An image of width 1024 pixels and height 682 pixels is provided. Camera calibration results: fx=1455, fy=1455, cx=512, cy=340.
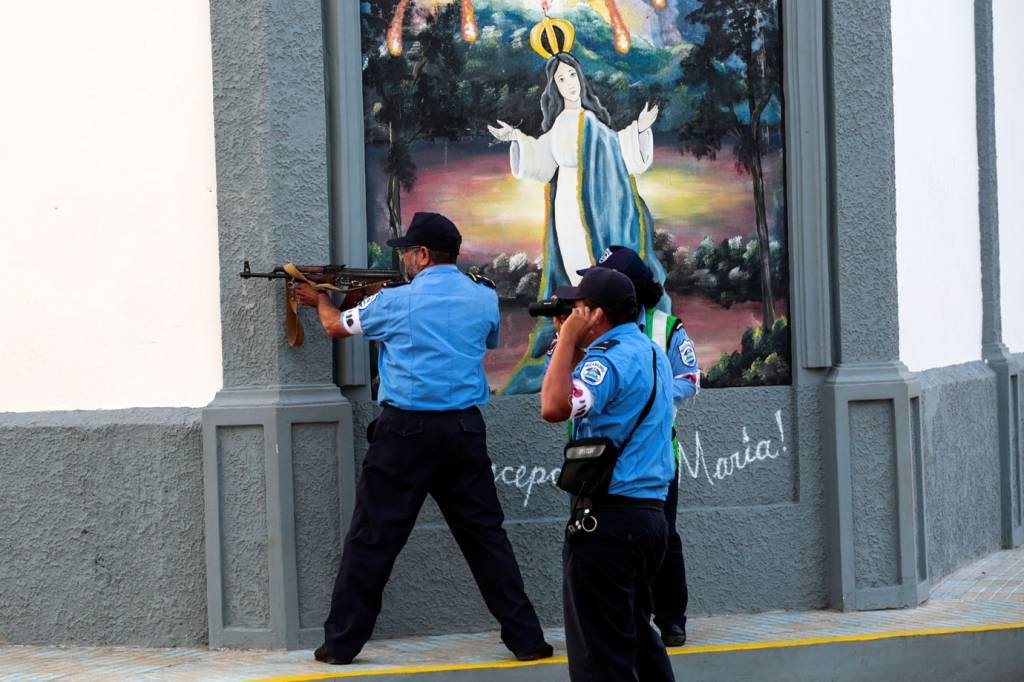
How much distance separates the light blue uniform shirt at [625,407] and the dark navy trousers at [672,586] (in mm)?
1654

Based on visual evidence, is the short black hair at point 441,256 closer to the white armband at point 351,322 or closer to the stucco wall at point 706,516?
the white armband at point 351,322

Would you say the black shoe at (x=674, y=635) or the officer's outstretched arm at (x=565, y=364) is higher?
the officer's outstretched arm at (x=565, y=364)

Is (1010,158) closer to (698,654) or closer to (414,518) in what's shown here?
(698,654)

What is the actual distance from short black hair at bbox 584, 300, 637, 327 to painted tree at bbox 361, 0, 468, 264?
2409 mm

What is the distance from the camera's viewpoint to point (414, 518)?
6543 mm

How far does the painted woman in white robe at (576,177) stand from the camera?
7570 mm

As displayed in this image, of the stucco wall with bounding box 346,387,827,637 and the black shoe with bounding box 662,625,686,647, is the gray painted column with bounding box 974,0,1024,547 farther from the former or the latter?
the black shoe with bounding box 662,625,686,647

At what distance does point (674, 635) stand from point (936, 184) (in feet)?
11.6

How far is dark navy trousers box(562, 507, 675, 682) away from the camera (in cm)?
498

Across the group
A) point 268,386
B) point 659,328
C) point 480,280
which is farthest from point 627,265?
point 268,386

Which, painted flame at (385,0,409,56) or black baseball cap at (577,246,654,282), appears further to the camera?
painted flame at (385,0,409,56)

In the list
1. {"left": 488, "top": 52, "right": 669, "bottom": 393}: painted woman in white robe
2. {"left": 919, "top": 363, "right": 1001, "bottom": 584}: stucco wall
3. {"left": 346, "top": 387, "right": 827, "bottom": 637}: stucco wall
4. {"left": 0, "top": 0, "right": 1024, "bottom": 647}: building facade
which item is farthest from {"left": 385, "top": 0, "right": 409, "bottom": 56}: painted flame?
{"left": 919, "top": 363, "right": 1001, "bottom": 584}: stucco wall

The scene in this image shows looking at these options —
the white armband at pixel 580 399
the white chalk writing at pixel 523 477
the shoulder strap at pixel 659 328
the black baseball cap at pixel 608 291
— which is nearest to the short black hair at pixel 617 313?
the black baseball cap at pixel 608 291

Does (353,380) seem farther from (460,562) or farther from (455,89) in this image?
(455,89)
